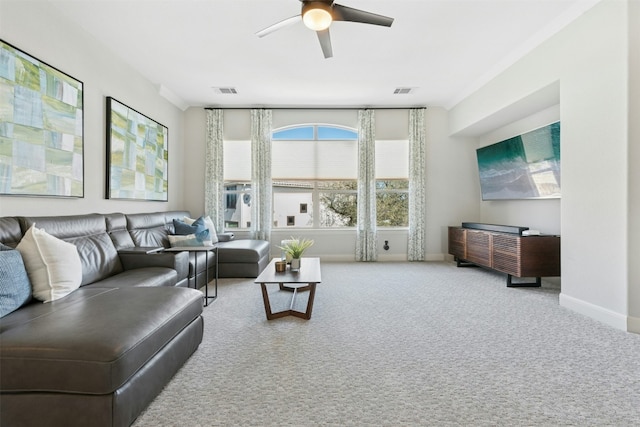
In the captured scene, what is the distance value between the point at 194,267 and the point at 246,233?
225cm

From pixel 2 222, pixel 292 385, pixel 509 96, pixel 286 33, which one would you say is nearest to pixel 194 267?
pixel 2 222

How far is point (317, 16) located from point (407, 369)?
2808 mm

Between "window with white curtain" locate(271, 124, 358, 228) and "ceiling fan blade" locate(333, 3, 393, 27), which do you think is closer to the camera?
"ceiling fan blade" locate(333, 3, 393, 27)

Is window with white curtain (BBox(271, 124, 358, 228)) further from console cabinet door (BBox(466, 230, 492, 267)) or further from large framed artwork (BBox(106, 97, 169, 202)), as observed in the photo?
console cabinet door (BBox(466, 230, 492, 267))

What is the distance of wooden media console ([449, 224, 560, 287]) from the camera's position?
367 centimetres

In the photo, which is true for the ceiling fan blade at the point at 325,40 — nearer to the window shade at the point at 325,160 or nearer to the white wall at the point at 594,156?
the white wall at the point at 594,156

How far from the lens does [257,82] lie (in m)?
4.51

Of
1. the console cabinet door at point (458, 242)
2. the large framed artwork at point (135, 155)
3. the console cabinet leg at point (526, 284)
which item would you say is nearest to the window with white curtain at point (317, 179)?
the console cabinet door at point (458, 242)

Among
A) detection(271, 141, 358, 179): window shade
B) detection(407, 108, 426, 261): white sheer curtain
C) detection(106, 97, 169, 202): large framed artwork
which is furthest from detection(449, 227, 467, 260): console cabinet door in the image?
detection(106, 97, 169, 202): large framed artwork

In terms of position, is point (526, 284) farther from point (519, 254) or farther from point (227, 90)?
point (227, 90)

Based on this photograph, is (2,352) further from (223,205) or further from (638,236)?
(223,205)

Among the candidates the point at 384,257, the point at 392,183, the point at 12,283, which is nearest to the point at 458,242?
the point at 384,257

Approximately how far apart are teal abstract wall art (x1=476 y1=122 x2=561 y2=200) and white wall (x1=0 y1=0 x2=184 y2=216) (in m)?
5.32

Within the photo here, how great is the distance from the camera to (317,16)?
2510 millimetres
